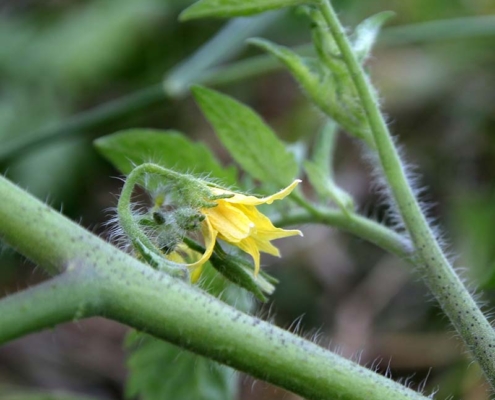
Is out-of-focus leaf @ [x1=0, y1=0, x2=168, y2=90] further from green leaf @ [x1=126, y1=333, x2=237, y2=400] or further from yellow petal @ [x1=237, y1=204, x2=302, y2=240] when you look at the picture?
→ yellow petal @ [x1=237, y1=204, x2=302, y2=240]

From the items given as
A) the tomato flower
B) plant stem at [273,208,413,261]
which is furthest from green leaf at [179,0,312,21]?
plant stem at [273,208,413,261]

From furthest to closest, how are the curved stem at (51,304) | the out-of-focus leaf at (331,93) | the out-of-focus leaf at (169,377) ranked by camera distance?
1. the out-of-focus leaf at (169,377)
2. the out-of-focus leaf at (331,93)
3. the curved stem at (51,304)

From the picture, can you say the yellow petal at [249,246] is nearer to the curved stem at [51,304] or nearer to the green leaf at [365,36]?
the curved stem at [51,304]

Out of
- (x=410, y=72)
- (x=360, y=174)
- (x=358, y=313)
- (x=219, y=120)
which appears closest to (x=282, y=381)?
(x=219, y=120)

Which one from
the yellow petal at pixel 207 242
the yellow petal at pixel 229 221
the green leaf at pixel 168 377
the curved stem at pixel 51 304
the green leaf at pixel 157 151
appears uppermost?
the green leaf at pixel 157 151

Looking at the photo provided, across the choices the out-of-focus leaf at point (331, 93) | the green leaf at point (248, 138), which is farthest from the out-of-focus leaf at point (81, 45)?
the out-of-focus leaf at point (331, 93)

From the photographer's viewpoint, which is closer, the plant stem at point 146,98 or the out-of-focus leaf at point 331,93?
the out-of-focus leaf at point 331,93

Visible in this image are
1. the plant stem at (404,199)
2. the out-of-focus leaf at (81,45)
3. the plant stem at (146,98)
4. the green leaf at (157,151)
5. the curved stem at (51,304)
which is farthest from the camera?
the out-of-focus leaf at (81,45)
